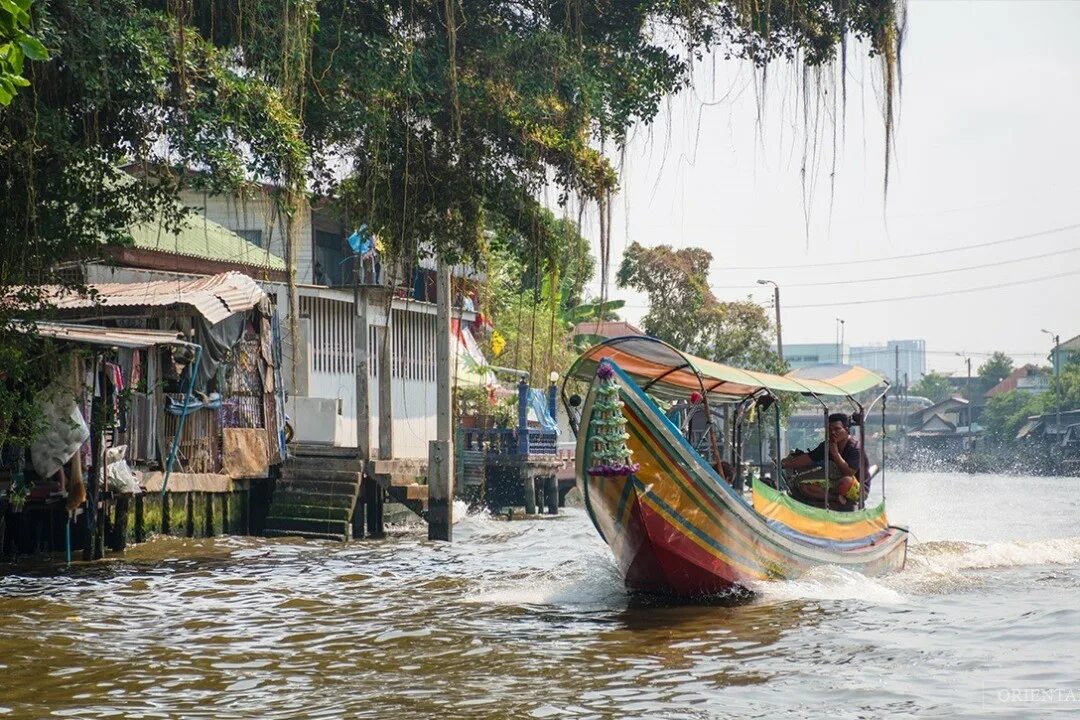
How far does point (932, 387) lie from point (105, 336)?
10718 centimetres

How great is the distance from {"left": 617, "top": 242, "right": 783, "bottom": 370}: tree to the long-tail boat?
27581mm

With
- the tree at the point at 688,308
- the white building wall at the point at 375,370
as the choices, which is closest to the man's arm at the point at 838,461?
the white building wall at the point at 375,370

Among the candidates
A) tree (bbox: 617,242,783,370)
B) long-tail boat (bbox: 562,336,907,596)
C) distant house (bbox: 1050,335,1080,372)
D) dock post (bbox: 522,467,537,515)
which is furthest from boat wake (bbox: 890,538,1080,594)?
distant house (bbox: 1050,335,1080,372)

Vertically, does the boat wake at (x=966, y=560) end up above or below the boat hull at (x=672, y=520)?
below

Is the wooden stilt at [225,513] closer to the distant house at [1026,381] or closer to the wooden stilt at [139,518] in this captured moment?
the wooden stilt at [139,518]

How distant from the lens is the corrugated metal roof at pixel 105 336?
497 inches

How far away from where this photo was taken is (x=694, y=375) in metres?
12.4

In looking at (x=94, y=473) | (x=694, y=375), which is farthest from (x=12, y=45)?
(x=94, y=473)

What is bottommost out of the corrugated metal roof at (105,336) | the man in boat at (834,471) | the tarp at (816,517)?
the tarp at (816,517)

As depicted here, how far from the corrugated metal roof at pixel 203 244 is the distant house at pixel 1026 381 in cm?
6359

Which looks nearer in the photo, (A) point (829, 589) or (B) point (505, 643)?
(B) point (505, 643)

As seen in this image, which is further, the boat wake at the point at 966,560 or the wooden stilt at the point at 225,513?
the wooden stilt at the point at 225,513

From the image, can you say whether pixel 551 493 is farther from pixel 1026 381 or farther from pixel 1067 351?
pixel 1026 381

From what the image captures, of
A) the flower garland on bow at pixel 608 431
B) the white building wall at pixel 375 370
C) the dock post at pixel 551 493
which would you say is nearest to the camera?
the flower garland on bow at pixel 608 431
